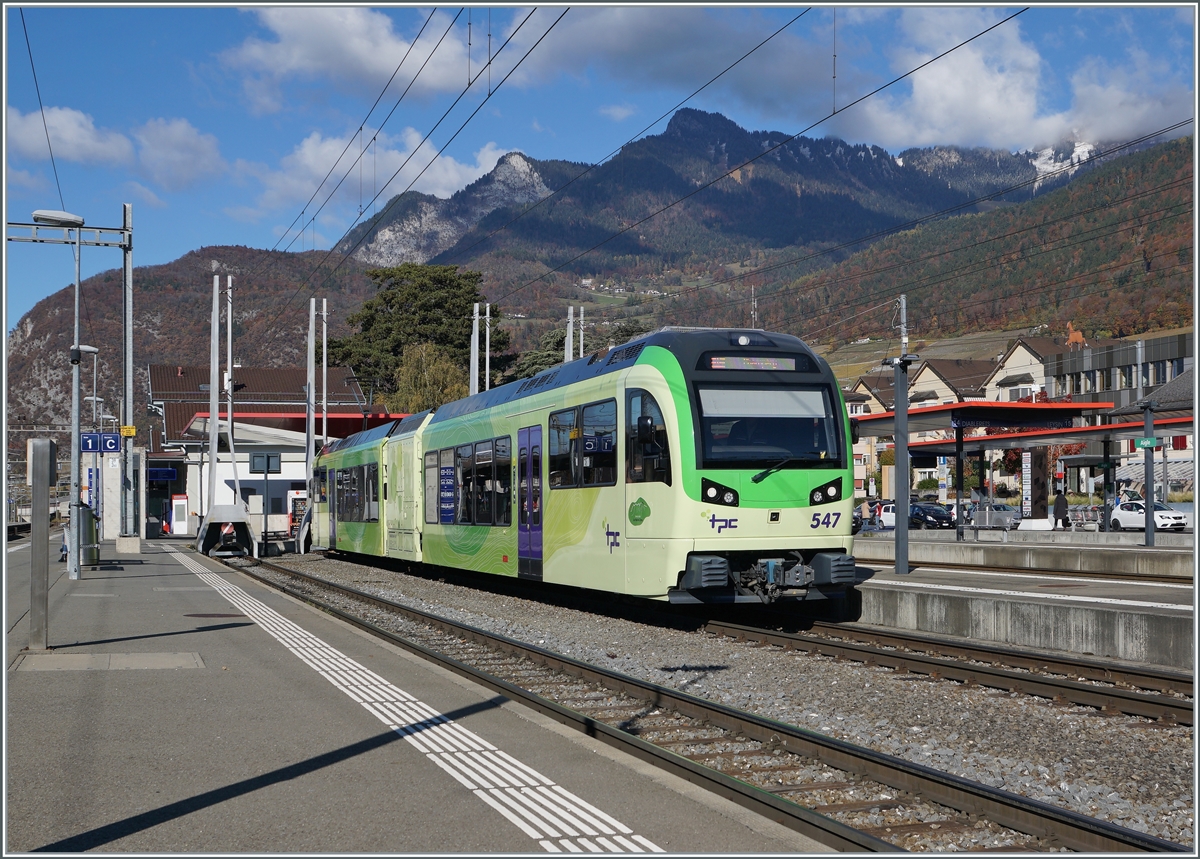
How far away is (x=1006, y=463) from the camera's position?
269ft

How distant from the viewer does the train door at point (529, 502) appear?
1778 cm

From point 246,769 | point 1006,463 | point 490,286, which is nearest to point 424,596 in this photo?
point 246,769

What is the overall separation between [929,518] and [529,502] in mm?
37006

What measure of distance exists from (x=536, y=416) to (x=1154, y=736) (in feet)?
35.1

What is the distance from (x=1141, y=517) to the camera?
44656mm

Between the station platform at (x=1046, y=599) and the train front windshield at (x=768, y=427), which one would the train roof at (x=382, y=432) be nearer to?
the station platform at (x=1046, y=599)

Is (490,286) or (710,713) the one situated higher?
(490,286)

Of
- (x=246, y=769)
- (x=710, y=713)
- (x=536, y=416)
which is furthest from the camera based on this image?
(x=536, y=416)

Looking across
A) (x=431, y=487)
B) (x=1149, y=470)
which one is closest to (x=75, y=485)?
(x=431, y=487)

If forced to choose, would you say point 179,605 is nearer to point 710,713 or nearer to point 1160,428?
point 710,713

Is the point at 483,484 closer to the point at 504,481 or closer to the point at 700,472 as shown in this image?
the point at 504,481

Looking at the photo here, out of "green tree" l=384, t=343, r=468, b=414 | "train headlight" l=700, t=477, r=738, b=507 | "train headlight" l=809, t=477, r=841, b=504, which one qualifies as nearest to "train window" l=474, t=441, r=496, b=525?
"train headlight" l=700, t=477, r=738, b=507

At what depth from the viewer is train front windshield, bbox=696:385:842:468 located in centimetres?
1405

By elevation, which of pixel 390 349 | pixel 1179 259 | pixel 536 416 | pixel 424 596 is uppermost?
pixel 1179 259
